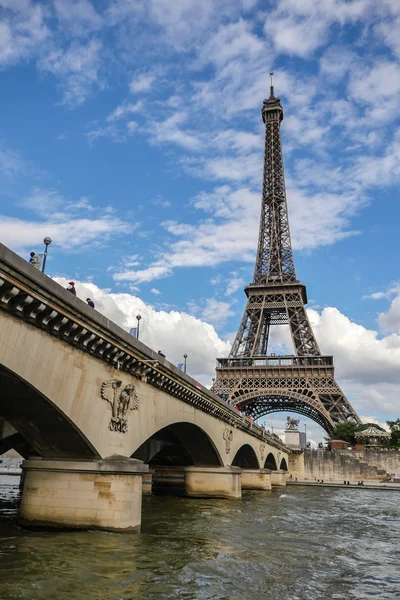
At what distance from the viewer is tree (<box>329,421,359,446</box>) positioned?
77250 mm

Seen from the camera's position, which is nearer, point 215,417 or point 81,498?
point 81,498

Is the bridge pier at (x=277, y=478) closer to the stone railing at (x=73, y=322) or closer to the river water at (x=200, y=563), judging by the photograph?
the river water at (x=200, y=563)

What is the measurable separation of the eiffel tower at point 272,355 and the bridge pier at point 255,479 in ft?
85.6

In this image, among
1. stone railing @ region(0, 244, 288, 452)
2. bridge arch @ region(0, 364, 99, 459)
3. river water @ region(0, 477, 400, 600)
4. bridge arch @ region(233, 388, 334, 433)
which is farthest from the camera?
bridge arch @ region(233, 388, 334, 433)

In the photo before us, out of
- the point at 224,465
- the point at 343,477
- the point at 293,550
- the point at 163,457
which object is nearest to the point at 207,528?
the point at 293,550

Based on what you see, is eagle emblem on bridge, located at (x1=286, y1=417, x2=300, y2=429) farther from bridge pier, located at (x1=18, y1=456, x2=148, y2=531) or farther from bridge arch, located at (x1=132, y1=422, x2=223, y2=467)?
bridge pier, located at (x1=18, y1=456, x2=148, y2=531)

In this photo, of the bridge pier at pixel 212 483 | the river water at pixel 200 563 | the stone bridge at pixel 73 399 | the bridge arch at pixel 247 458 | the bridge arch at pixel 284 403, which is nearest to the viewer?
the river water at pixel 200 563

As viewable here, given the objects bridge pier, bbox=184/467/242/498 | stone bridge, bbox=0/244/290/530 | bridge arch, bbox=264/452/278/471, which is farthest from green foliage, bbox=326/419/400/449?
stone bridge, bbox=0/244/290/530

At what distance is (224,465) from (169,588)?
24636mm

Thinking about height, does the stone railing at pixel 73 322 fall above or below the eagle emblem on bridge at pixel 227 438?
above

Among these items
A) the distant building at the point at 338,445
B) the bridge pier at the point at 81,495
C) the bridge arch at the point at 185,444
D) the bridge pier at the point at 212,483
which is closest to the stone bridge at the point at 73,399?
the bridge pier at the point at 81,495

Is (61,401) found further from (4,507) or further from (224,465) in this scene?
(224,465)

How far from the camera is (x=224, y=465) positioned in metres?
35.1

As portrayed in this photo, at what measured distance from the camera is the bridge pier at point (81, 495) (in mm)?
15852
